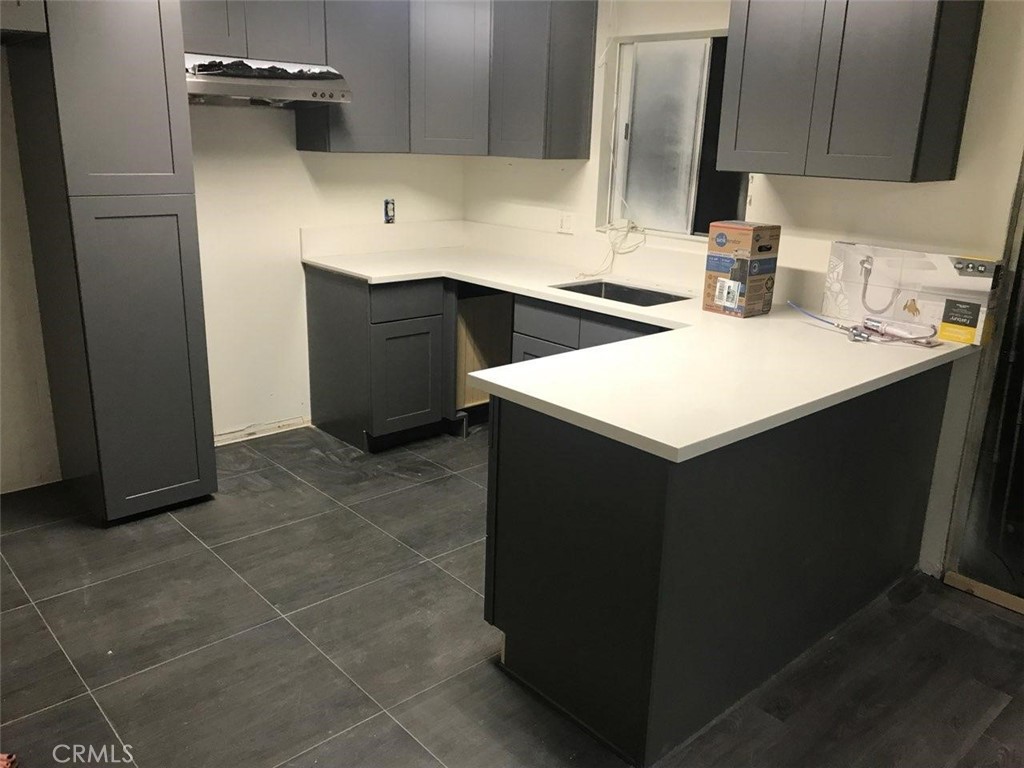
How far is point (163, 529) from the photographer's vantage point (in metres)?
2.98

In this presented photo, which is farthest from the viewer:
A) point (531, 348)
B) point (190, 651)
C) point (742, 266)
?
point (531, 348)

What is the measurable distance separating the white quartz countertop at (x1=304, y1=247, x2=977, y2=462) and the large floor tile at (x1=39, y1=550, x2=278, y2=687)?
1143 mm

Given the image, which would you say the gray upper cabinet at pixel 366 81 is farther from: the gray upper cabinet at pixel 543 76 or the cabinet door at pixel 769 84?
the cabinet door at pixel 769 84

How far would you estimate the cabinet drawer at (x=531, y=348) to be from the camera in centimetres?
326

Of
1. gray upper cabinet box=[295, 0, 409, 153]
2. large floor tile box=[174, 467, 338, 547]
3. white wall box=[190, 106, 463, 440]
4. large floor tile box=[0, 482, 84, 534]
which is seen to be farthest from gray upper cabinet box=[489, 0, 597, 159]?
large floor tile box=[0, 482, 84, 534]

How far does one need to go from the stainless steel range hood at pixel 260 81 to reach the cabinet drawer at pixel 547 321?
1.12 metres

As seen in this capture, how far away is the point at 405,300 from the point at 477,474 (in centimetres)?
84

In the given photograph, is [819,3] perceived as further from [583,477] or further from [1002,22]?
[583,477]

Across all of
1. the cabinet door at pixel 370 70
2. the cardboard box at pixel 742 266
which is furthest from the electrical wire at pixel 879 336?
the cabinet door at pixel 370 70

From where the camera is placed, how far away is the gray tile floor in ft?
6.44

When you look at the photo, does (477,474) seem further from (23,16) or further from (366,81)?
(23,16)

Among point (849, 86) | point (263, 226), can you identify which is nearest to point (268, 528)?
point (263, 226)

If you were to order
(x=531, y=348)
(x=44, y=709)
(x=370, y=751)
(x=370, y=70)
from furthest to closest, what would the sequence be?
(x=370, y=70), (x=531, y=348), (x=44, y=709), (x=370, y=751)

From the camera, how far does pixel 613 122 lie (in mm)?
3631
